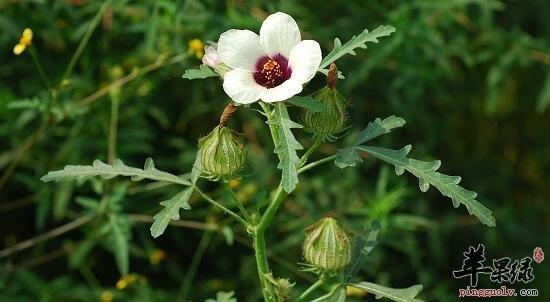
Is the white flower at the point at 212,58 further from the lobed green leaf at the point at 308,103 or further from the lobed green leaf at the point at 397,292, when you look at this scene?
the lobed green leaf at the point at 397,292

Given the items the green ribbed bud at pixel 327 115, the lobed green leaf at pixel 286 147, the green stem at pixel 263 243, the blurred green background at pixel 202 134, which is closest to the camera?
the lobed green leaf at pixel 286 147

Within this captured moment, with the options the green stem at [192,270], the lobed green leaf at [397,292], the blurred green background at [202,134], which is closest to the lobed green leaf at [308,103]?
the lobed green leaf at [397,292]

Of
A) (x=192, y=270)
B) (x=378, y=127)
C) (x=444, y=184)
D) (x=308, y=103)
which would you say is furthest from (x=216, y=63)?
(x=192, y=270)

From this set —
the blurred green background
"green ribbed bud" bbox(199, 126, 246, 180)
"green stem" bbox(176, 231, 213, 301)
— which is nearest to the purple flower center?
"green ribbed bud" bbox(199, 126, 246, 180)

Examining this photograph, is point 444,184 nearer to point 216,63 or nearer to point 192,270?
point 216,63

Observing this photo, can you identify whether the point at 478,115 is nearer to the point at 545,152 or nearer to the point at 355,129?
the point at 545,152

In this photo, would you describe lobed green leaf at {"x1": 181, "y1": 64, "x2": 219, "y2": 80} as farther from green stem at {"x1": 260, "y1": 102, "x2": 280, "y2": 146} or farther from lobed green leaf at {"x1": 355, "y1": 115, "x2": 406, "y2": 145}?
lobed green leaf at {"x1": 355, "y1": 115, "x2": 406, "y2": 145}
